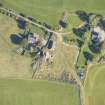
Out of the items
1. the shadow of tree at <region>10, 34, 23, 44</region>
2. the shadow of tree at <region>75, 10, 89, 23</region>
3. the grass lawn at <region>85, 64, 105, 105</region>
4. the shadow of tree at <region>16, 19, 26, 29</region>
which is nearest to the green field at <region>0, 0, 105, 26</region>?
the shadow of tree at <region>75, 10, 89, 23</region>

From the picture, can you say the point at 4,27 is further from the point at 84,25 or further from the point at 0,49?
the point at 84,25

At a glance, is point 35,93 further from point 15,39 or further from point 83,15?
point 83,15

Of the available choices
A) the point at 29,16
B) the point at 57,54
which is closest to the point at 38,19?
the point at 29,16

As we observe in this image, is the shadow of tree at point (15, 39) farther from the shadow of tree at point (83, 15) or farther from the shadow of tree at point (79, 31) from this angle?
the shadow of tree at point (83, 15)

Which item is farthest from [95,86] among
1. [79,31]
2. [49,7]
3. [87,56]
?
[49,7]

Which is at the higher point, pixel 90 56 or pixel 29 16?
pixel 29 16

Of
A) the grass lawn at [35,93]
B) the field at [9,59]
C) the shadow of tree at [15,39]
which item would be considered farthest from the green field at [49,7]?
the grass lawn at [35,93]
